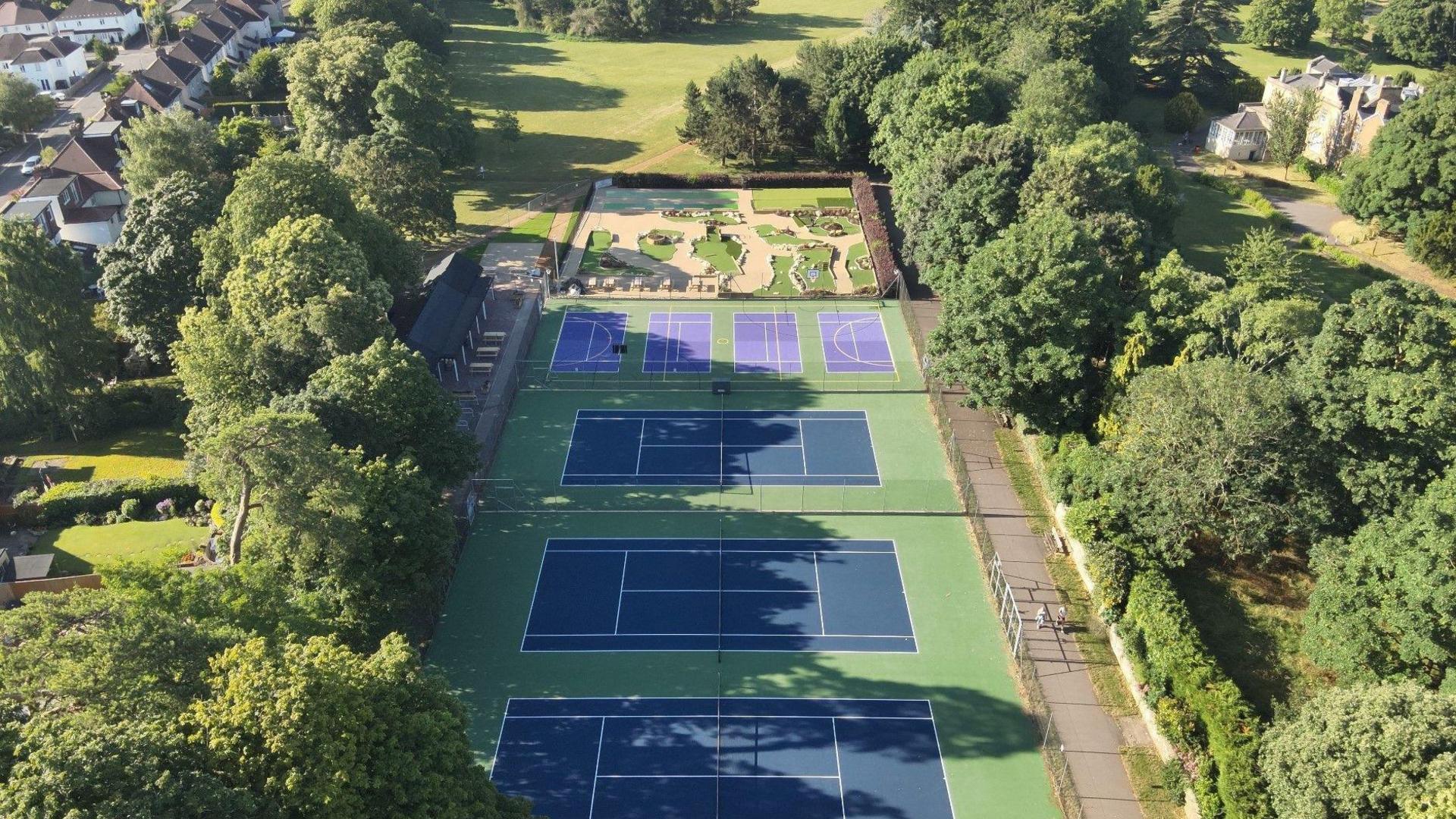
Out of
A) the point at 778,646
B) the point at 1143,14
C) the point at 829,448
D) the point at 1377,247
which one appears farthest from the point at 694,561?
the point at 1143,14

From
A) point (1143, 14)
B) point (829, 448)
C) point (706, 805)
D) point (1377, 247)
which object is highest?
point (1143, 14)

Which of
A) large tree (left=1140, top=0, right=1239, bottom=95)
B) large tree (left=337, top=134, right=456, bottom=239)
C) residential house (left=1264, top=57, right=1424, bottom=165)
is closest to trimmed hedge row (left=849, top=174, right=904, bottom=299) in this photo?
large tree (left=337, top=134, right=456, bottom=239)

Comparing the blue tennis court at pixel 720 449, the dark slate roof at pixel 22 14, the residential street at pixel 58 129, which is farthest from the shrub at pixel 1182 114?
the dark slate roof at pixel 22 14

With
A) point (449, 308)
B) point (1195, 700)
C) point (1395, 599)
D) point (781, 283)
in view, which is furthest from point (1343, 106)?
point (449, 308)

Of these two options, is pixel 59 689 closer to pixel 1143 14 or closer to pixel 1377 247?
pixel 1377 247

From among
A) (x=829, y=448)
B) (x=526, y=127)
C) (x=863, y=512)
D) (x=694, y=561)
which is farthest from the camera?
(x=526, y=127)

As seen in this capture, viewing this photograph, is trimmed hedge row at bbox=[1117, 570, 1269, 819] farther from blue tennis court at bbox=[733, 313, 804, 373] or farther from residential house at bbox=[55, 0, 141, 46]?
residential house at bbox=[55, 0, 141, 46]
